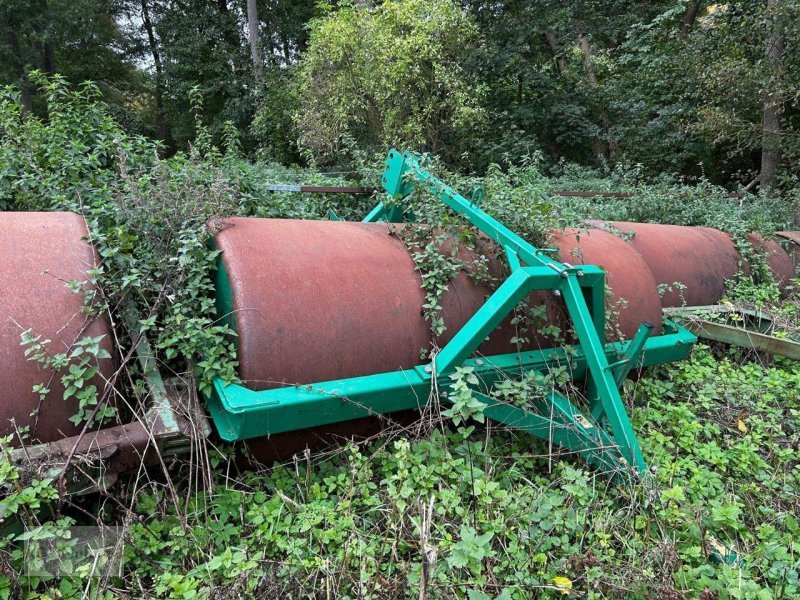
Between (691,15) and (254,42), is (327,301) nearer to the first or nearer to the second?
(691,15)

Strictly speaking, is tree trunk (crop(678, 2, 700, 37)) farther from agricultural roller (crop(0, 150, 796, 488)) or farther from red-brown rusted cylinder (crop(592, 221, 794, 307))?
agricultural roller (crop(0, 150, 796, 488))

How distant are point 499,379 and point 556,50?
578 inches

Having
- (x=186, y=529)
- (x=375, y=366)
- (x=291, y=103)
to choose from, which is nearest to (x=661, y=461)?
(x=375, y=366)

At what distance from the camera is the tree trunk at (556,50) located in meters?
14.3

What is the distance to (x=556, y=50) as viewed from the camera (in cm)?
1445

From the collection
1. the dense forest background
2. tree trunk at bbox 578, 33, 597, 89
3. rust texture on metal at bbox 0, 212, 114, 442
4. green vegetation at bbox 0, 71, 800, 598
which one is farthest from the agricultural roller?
tree trunk at bbox 578, 33, 597, 89

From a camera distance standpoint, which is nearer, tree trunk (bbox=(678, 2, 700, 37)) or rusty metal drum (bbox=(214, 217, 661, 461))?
rusty metal drum (bbox=(214, 217, 661, 461))

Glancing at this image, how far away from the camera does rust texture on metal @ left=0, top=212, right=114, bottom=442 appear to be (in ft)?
5.96

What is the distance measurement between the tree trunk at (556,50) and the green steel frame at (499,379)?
13.9 meters

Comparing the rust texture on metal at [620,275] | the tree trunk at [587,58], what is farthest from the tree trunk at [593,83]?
the rust texture on metal at [620,275]

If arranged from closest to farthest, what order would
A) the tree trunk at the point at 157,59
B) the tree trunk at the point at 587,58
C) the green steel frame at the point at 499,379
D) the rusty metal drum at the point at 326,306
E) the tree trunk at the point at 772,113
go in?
the green steel frame at the point at 499,379 < the rusty metal drum at the point at 326,306 < the tree trunk at the point at 772,113 < the tree trunk at the point at 587,58 < the tree trunk at the point at 157,59

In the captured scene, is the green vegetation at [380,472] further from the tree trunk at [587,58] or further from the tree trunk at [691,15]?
the tree trunk at [691,15]

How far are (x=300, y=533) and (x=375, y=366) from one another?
0.75 metres

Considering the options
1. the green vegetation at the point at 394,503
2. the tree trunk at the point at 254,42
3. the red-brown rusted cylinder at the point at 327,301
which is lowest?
the green vegetation at the point at 394,503
